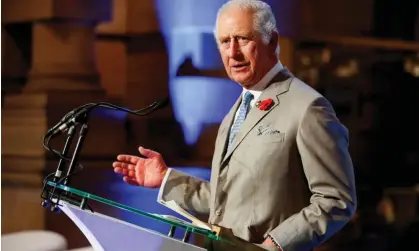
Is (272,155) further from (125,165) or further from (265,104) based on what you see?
(125,165)

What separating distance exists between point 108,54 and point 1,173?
0.54m

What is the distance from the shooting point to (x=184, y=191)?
161 centimetres

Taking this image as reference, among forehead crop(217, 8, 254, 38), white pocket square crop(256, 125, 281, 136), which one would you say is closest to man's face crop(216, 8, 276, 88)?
forehead crop(217, 8, 254, 38)

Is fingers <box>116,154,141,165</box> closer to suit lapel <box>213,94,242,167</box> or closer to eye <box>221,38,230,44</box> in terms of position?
suit lapel <box>213,94,242,167</box>

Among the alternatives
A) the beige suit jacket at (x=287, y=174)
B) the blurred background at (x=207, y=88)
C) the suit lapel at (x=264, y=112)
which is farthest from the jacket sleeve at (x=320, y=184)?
the blurred background at (x=207, y=88)

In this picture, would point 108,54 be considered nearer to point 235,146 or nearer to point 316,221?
point 235,146

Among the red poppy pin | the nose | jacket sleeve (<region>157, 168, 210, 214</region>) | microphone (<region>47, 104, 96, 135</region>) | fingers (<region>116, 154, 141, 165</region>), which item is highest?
the nose

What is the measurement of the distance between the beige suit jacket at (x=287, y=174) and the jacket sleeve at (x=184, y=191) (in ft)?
0.37

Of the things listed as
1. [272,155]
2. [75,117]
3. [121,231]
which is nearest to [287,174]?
[272,155]

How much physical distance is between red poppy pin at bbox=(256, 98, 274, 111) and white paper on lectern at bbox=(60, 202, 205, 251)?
0.40m

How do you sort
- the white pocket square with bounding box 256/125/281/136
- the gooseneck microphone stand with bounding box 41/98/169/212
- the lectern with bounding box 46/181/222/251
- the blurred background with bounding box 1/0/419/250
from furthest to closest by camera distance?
1. the blurred background with bounding box 1/0/419/250
2. the white pocket square with bounding box 256/125/281/136
3. the gooseneck microphone stand with bounding box 41/98/169/212
4. the lectern with bounding box 46/181/222/251

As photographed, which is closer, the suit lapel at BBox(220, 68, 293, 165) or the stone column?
the suit lapel at BBox(220, 68, 293, 165)

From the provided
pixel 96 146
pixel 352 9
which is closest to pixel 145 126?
pixel 96 146

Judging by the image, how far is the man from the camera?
132 centimetres
